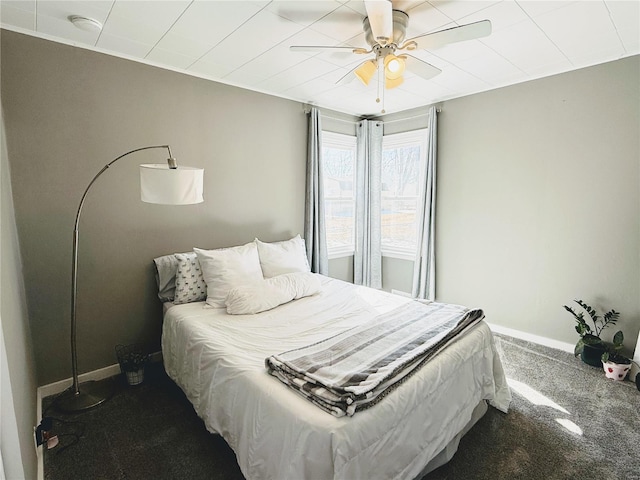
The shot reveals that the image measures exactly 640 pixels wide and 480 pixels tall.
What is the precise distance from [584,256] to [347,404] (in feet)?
9.09

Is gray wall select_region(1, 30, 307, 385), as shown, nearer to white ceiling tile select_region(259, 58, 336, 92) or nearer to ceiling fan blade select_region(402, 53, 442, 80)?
white ceiling tile select_region(259, 58, 336, 92)

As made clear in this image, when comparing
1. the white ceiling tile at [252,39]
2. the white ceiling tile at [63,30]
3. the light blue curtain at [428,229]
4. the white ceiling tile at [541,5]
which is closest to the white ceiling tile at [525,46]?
the white ceiling tile at [541,5]

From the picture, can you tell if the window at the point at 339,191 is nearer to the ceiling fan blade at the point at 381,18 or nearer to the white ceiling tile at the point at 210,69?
the white ceiling tile at the point at 210,69

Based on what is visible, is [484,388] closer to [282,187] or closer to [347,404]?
[347,404]

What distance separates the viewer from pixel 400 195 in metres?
4.29

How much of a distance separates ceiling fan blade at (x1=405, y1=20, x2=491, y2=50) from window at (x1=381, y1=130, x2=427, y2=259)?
2.21 m

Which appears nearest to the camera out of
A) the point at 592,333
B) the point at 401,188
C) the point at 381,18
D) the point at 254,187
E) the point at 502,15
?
the point at 381,18

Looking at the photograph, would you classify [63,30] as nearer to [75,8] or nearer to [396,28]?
[75,8]

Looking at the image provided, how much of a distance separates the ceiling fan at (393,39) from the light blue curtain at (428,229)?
1605 mm

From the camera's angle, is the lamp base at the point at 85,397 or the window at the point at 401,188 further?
the window at the point at 401,188

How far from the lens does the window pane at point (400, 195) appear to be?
4.16 meters

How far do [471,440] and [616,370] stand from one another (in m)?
1.55

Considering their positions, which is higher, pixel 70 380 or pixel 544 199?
pixel 544 199

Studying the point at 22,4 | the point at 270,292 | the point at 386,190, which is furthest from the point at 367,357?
the point at 386,190
